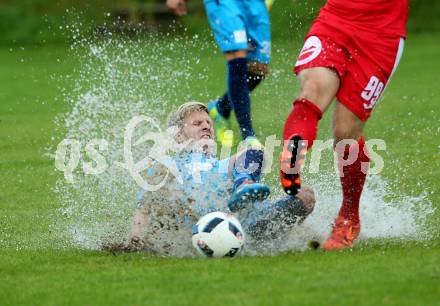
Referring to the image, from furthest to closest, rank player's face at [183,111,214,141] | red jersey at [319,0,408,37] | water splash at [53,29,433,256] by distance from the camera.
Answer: player's face at [183,111,214,141]
water splash at [53,29,433,256]
red jersey at [319,0,408,37]

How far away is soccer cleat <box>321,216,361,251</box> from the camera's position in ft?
19.7

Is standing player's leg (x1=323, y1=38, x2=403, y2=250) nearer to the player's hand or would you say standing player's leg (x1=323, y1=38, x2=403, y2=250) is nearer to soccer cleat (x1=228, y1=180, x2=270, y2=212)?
soccer cleat (x1=228, y1=180, x2=270, y2=212)

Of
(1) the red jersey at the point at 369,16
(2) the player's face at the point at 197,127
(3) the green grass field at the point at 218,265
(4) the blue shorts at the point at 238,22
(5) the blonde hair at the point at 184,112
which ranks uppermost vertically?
(4) the blue shorts at the point at 238,22

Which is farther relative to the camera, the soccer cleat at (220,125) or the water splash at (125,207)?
the soccer cleat at (220,125)

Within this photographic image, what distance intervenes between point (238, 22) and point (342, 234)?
3.52 meters

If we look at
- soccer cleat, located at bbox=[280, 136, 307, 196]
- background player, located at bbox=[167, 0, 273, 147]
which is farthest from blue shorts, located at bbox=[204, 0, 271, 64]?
soccer cleat, located at bbox=[280, 136, 307, 196]

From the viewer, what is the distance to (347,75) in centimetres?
602

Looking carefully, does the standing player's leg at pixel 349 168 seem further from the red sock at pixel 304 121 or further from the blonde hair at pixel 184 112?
the blonde hair at pixel 184 112

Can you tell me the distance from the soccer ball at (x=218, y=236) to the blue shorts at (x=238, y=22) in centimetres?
355

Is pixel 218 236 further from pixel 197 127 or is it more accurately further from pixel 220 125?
pixel 220 125

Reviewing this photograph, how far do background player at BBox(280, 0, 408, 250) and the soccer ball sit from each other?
391 millimetres

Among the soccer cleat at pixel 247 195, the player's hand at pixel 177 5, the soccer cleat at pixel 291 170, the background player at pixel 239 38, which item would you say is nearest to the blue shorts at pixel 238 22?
the background player at pixel 239 38

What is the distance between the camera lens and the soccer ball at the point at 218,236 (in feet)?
19.0

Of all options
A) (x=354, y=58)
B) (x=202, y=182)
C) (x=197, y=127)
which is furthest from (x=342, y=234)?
(x=197, y=127)
